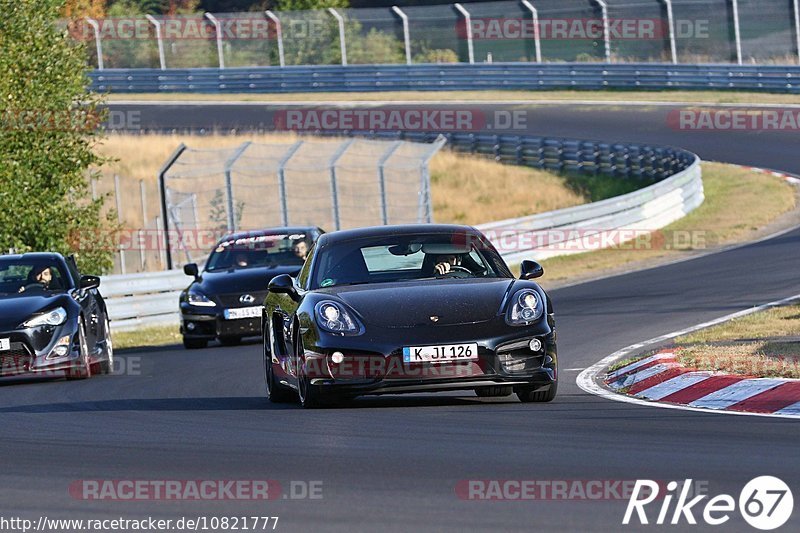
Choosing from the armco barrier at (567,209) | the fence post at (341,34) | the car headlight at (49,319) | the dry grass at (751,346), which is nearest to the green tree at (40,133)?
the armco barrier at (567,209)

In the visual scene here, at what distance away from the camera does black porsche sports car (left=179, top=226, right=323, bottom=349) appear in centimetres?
1841

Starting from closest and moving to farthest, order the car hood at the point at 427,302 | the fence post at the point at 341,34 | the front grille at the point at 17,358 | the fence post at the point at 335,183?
the car hood at the point at 427,302 → the front grille at the point at 17,358 → the fence post at the point at 335,183 → the fence post at the point at 341,34

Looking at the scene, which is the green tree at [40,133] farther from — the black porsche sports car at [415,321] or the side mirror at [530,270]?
the side mirror at [530,270]

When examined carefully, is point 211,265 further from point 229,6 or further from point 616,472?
point 229,6

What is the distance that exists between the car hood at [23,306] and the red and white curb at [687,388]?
5.48 m

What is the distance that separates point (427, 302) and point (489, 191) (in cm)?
2707

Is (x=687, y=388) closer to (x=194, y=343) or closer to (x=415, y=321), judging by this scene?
(x=415, y=321)

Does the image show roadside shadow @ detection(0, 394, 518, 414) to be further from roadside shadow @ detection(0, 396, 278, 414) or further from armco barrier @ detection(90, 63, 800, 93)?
armco barrier @ detection(90, 63, 800, 93)

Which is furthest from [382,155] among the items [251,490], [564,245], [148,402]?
[251,490]

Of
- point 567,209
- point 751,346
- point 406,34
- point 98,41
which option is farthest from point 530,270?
point 98,41

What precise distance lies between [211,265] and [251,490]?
12.8 metres

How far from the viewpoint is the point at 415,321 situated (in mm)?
9734

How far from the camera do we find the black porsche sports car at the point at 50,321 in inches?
582

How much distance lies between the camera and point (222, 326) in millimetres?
18406
